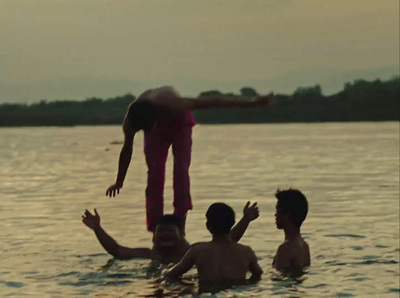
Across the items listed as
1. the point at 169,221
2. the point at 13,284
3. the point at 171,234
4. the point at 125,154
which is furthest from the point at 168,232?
the point at 13,284

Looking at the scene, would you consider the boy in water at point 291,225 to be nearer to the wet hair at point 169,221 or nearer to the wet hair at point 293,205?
the wet hair at point 293,205

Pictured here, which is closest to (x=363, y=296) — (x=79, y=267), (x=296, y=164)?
(x=79, y=267)

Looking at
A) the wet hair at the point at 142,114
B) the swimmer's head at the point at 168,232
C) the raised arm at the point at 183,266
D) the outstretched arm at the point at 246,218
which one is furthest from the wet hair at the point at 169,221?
the wet hair at the point at 142,114

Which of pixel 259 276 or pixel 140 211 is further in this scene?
pixel 140 211

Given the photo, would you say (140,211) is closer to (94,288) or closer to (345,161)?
(94,288)

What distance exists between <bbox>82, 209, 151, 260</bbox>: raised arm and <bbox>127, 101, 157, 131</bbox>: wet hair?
3.92 ft

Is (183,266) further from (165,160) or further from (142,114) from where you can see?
(165,160)

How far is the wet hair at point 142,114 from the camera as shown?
11.9 metres

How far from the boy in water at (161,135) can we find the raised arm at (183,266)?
1179 mm

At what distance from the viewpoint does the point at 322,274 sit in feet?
40.4

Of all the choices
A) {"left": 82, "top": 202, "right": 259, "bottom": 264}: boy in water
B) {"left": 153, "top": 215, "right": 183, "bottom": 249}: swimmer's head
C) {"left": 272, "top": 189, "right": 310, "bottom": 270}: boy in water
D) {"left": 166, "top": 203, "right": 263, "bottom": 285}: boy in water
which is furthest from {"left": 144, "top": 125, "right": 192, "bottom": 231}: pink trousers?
{"left": 166, "top": 203, "right": 263, "bottom": 285}: boy in water

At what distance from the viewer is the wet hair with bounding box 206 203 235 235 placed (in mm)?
10344

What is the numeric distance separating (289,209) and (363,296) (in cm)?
125

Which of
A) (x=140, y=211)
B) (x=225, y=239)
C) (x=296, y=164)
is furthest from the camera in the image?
(x=296, y=164)
